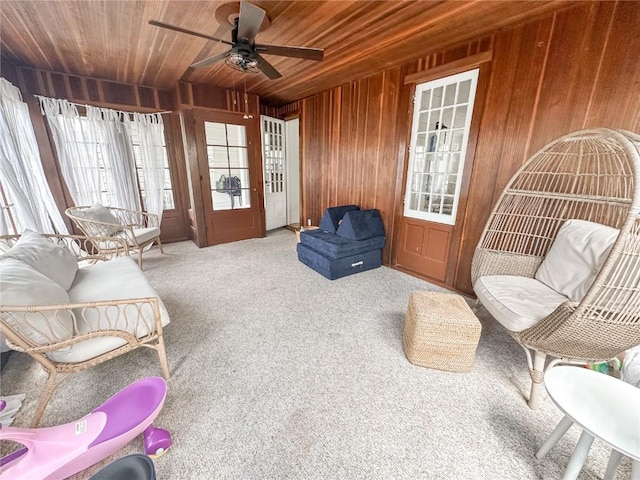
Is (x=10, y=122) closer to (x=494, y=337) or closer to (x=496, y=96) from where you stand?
(x=496, y=96)

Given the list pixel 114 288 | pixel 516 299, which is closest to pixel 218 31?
pixel 114 288

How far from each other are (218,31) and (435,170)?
2.56m

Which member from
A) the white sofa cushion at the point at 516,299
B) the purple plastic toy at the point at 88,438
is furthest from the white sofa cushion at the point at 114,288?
the white sofa cushion at the point at 516,299

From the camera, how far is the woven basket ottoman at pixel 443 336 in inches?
62.4

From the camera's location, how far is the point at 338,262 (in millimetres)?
3002

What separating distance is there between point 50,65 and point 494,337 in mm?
5530

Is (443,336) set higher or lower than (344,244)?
lower

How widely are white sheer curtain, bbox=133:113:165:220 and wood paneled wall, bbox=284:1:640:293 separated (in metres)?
2.80

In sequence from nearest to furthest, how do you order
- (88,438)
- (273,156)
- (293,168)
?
(88,438) < (273,156) < (293,168)

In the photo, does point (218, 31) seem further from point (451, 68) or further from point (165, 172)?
point (165, 172)

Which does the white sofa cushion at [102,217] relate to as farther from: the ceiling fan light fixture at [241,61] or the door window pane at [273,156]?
the door window pane at [273,156]

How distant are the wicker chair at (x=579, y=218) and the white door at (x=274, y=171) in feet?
12.9

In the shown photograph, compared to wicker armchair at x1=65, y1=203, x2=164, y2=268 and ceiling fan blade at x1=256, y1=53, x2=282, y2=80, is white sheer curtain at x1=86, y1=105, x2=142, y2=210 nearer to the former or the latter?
wicker armchair at x1=65, y1=203, x2=164, y2=268

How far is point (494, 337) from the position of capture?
6.66 feet
